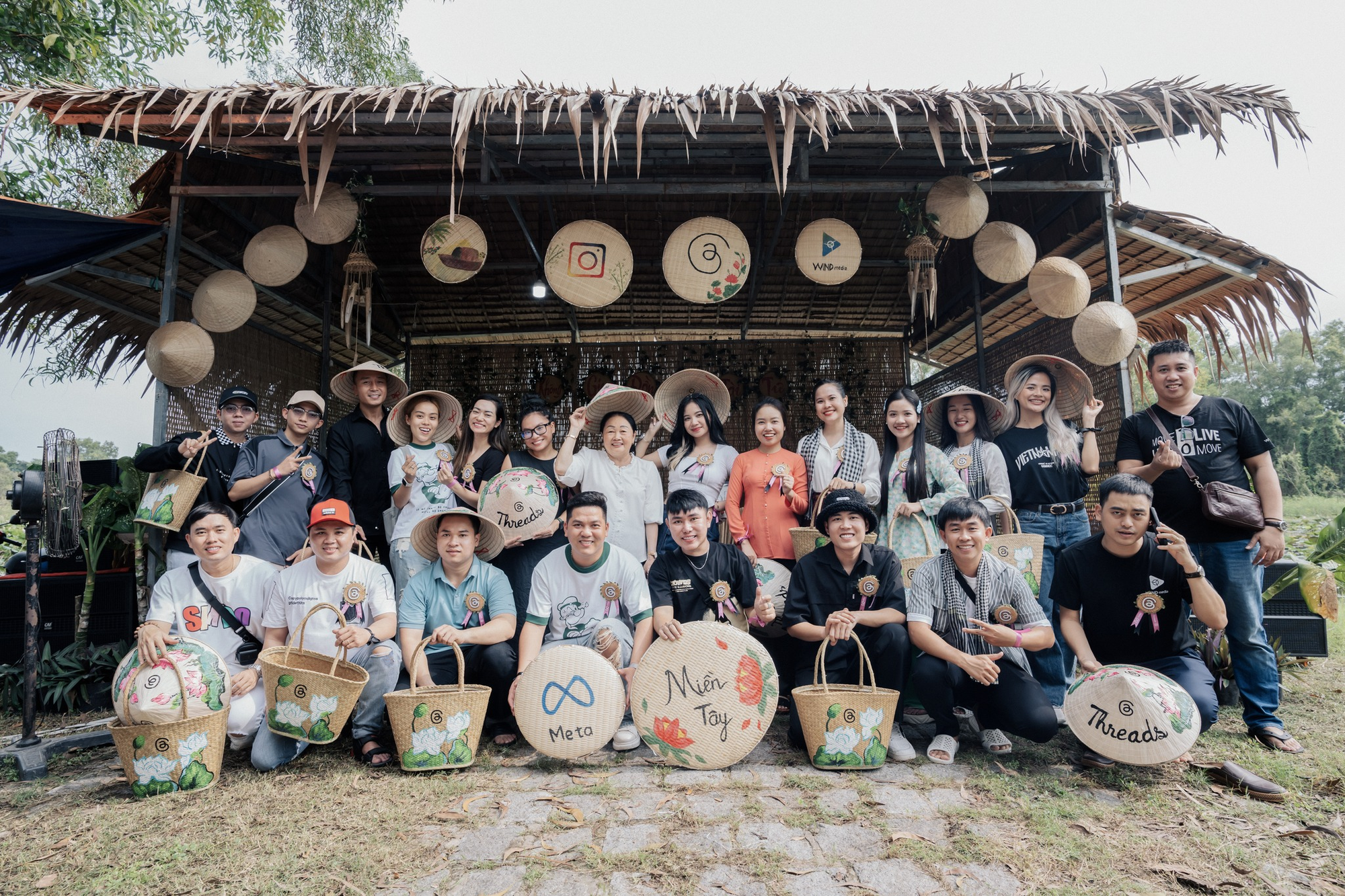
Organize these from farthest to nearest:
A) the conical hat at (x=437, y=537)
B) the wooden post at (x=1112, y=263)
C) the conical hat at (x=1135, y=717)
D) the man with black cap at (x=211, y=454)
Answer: the wooden post at (x=1112, y=263), the man with black cap at (x=211, y=454), the conical hat at (x=437, y=537), the conical hat at (x=1135, y=717)

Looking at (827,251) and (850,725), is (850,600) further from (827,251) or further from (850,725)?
(827,251)

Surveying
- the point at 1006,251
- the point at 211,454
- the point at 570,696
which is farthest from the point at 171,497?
the point at 1006,251

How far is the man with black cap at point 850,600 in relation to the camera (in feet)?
10.6

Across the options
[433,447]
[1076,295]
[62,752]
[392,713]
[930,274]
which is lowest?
[62,752]

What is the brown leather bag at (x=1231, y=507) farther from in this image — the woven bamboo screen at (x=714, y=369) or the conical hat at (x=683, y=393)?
the woven bamboo screen at (x=714, y=369)

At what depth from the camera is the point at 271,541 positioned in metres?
3.75

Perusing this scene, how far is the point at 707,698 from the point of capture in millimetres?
2934

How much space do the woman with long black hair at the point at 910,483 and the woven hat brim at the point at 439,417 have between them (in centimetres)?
248

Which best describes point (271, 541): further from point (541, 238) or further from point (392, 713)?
point (541, 238)

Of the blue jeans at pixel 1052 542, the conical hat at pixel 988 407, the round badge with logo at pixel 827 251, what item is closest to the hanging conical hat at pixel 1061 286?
the conical hat at pixel 988 407

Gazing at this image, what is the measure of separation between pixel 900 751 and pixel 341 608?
Answer: 97.4 inches

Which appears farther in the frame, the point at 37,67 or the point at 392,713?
the point at 37,67

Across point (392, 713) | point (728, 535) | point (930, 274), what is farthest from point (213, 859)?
point (930, 274)

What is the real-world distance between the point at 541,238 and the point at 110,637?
4.20 metres
